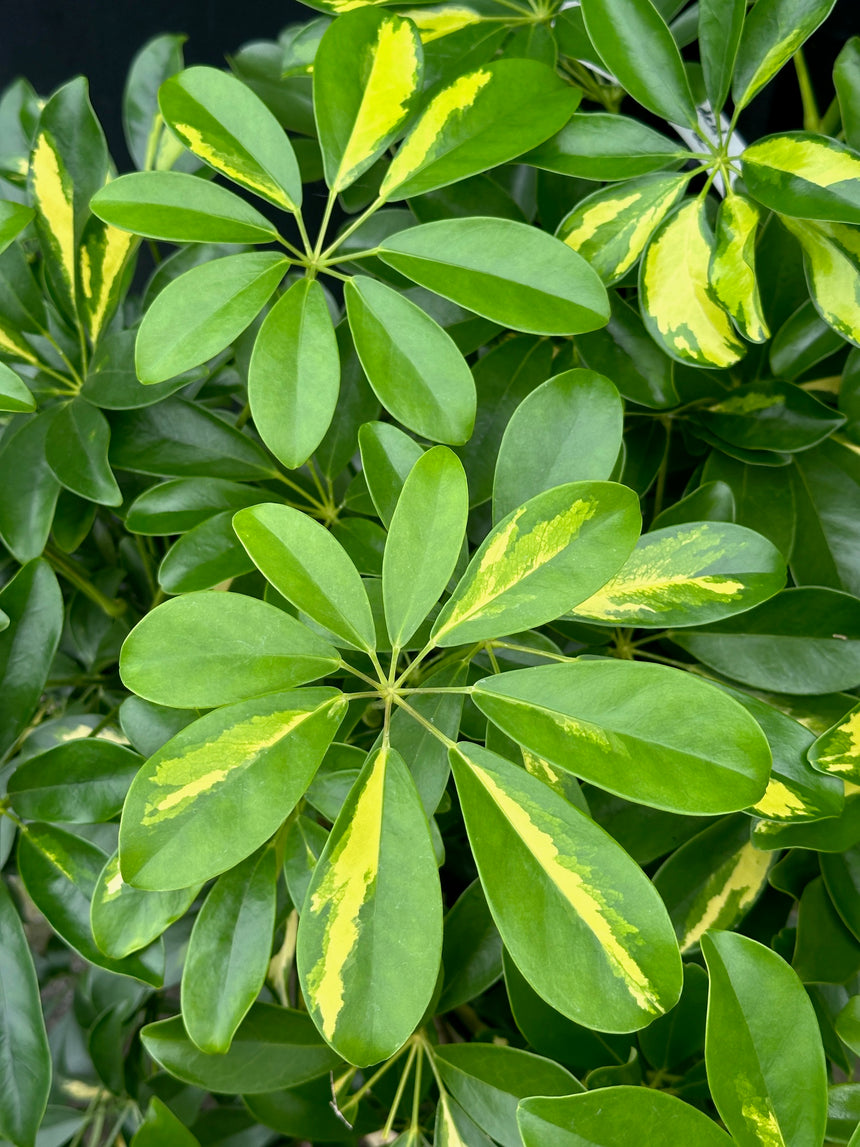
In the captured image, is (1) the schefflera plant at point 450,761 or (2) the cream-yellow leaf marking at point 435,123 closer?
(1) the schefflera plant at point 450,761

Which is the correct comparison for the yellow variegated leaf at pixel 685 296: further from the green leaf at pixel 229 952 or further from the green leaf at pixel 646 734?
the green leaf at pixel 229 952

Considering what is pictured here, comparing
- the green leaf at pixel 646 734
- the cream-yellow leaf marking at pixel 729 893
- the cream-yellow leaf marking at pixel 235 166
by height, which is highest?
the cream-yellow leaf marking at pixel 235 166

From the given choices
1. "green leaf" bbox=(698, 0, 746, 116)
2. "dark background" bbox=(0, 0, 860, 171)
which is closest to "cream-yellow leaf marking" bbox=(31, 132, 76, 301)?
"green leaf" bbox=(698, 0, 746, 116)

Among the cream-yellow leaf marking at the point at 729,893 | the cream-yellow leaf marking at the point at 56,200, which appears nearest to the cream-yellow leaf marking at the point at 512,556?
the cream-yellow leaf marking at the point at 729,893

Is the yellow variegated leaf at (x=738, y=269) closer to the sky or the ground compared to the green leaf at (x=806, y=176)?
closer to the ground

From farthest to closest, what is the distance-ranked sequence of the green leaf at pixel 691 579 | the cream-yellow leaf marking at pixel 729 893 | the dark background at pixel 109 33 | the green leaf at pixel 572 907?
the dark background at pixel 109 33, the cream-yellow leaf marking at pixel 729 893, the green leaf at pixel 691 579, the green leaf at pixel 572 907

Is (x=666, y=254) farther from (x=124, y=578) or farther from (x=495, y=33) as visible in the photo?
(x=124, y=578)

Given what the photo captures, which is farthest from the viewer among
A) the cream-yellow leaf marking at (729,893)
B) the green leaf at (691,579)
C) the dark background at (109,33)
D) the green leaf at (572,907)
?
the dark background at (109,33)

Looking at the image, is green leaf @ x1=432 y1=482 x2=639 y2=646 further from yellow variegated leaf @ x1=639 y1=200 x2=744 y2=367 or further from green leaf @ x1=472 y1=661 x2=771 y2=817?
yellow variegated leaf @ x1=639 y1=200 x2=744 y2=367

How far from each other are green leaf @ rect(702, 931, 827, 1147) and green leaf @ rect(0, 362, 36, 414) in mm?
491

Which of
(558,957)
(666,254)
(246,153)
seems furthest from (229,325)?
(558,957)

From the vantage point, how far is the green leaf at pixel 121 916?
54 centimetres

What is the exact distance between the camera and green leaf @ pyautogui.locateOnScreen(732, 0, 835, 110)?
56cm

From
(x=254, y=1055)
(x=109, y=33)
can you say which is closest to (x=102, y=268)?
(x=254, y=1055)
